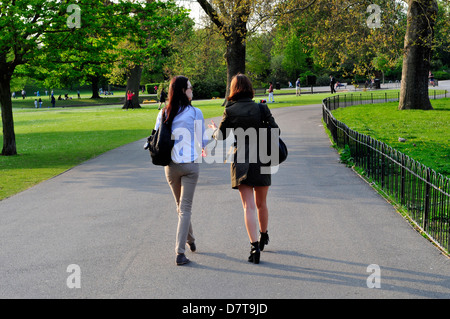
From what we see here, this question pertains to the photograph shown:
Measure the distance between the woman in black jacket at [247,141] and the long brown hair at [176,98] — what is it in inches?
18.7

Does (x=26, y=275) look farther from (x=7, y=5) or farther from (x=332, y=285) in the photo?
(x=7, y=5)

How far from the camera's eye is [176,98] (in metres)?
5.88

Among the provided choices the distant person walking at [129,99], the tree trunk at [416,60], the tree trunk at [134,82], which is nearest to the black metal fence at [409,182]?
the tree trunk at [416,60]

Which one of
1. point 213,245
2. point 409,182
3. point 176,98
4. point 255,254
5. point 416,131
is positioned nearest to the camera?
point 255,254

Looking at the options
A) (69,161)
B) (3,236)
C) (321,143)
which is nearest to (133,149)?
(69,161)

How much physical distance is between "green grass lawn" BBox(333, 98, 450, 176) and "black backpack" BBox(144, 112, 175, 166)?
7.11 meters

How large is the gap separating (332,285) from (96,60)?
13.5m

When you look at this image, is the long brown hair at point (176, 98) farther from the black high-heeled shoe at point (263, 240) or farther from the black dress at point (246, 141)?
the black high-heeled shoe at point (263, 240)

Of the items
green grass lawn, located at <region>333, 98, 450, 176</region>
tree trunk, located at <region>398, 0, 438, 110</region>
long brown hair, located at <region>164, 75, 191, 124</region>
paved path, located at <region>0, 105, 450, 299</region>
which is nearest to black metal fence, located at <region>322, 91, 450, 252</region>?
paved path, located at <region>0, 105, 450, 299</region>

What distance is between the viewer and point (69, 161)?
15.6 m

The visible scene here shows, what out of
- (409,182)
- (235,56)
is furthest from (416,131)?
(235,56)

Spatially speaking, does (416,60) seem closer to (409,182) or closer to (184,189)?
(409,182)

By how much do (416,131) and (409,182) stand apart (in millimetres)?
10839

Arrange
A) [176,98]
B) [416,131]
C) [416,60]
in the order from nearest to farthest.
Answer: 1. [176,98]
2. [416,131]
3. [416,60]
